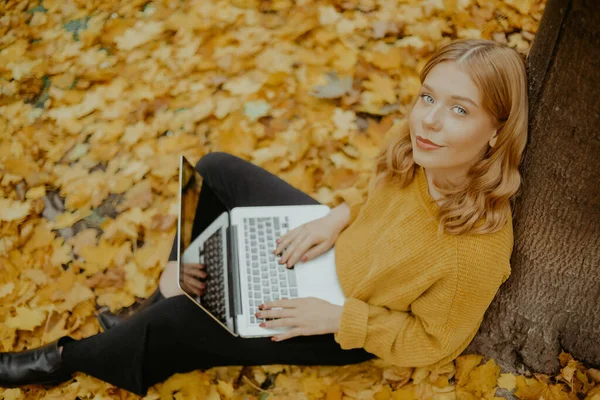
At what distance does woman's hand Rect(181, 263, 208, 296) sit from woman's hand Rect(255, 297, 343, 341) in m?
0.22

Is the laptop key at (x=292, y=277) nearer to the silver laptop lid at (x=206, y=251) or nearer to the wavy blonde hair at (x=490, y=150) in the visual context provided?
the silver laptop lid at (x=206, y=251)

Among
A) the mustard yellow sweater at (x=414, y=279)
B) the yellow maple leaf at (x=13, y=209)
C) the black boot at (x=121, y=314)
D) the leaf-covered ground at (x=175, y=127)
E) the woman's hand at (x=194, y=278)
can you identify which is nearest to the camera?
the mustard yellow sweater at (x=414, y=279)

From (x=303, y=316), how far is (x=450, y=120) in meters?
0.76

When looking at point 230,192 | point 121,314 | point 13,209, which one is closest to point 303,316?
point 230,192

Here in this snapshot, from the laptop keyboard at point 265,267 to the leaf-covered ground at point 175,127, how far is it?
31 cm

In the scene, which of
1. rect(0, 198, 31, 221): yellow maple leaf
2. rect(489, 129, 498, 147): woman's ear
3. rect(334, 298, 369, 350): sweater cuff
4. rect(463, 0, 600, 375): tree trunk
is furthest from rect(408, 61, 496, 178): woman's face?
rect(0, 198, 31, 221): yellow maple leaf

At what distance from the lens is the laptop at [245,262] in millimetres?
1728

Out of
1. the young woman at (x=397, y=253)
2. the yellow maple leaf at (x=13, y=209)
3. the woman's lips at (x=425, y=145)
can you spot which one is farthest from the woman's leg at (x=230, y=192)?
the yellow maple leaf at (x=13, y=209)

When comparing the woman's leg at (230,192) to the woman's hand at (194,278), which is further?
the woman's leg at (230,192)

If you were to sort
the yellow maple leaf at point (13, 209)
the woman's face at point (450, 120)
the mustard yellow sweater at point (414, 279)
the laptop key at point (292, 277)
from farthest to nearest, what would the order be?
the yellow maple leaf at point (13, 209), the laptop key at point (292, 277), the mustard yellow sweater at point (414, 279), the woman's face at point (450, 120)

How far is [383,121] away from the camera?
2660mm

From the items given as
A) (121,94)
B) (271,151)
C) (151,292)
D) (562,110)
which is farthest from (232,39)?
(562,110)

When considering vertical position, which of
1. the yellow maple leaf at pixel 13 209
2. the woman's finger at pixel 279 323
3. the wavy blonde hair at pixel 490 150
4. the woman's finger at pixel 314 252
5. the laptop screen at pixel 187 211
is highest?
the wavy blonde hair at pixel 490 150

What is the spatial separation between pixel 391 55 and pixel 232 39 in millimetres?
967
